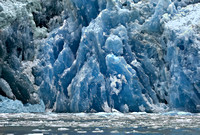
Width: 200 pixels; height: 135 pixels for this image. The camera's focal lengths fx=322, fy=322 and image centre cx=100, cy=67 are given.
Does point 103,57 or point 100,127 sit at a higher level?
point 103,57

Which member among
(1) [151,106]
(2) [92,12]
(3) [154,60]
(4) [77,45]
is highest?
(2) [92,12]

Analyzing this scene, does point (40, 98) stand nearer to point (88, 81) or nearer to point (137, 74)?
point (88, 81)

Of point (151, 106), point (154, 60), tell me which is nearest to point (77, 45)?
point (154, 60)

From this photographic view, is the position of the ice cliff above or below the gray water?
above

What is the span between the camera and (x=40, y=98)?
3281 cm

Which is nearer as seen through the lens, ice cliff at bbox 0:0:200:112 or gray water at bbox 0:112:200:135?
gray water at bbox 0:112:200:135

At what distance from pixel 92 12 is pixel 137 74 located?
8574 millimetres

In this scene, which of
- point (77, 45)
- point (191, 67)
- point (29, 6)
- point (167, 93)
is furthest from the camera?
point (29, 6)

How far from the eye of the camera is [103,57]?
31.6m

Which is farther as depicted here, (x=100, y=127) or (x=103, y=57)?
(x=103, y=57)

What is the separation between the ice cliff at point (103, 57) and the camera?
2956 centimetres

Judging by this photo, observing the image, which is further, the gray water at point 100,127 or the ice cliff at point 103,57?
the ice cliff at point 103,57

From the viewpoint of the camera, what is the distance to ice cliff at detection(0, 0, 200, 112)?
1164 inches

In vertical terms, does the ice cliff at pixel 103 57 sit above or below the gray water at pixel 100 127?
above
